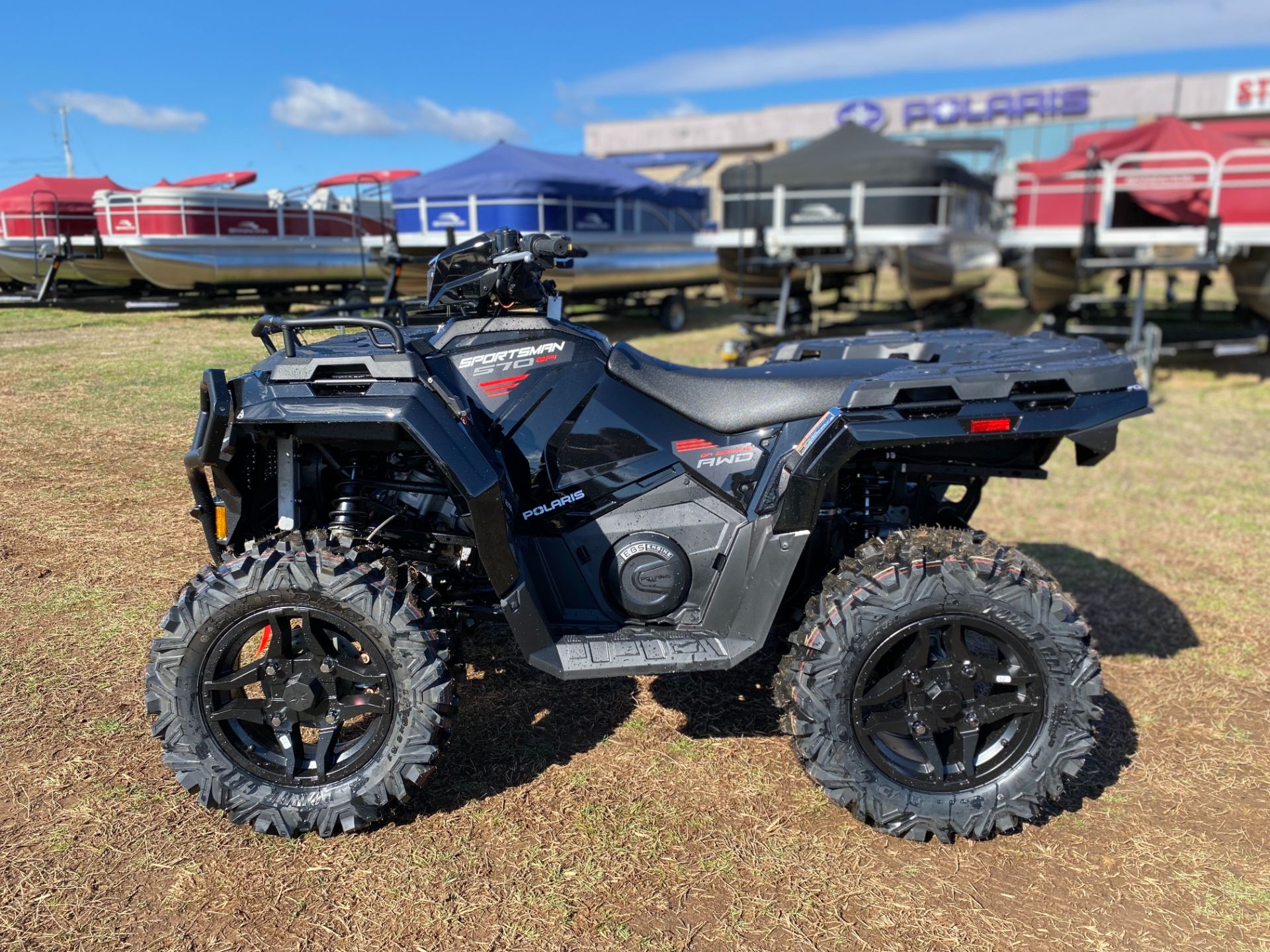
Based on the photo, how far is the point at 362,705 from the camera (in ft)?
9.00

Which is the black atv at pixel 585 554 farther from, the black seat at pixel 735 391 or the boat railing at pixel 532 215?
the boat railing at pixel 532 215

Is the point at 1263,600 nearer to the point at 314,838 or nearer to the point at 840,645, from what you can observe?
the point at 840,645

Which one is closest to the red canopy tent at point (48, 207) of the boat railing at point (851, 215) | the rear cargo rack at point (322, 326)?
the boat railing at point (851, 215)

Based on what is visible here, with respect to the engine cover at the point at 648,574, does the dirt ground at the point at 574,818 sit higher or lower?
lower

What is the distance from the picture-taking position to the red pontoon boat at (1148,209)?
9867 mm

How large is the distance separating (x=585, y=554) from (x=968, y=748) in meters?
1.32

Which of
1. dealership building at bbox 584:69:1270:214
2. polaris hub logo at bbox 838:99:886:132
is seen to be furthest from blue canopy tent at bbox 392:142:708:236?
polaris hub logo at bbox 838:99:886:132

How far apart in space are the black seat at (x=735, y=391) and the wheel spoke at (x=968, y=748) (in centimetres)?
107

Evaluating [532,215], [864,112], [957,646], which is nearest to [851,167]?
[532,215]

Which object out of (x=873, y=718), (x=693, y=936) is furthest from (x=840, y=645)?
(x=693, y=936)

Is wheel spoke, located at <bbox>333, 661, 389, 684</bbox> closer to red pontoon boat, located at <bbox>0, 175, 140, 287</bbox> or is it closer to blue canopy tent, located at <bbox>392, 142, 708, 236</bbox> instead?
red pontoon boat, located at <bbox>0, 175, 140, 287</bbox>

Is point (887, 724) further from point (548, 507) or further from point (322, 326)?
point (322, 326)

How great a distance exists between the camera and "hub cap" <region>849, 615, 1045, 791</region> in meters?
2.79

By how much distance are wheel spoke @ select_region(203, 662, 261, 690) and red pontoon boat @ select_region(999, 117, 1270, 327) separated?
32.3 ft
